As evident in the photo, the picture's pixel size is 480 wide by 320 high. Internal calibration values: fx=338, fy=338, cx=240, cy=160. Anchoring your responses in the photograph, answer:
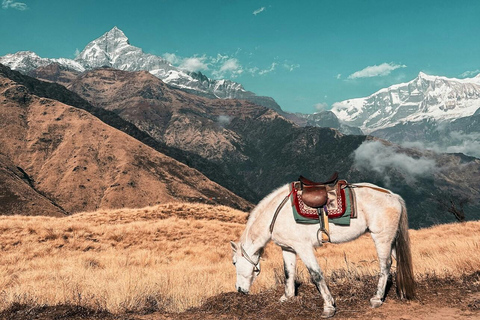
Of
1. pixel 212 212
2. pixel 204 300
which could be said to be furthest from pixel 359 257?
pixel 212 212

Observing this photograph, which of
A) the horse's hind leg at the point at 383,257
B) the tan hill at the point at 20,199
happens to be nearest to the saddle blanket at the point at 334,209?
the horse's hind leg at the point at 383,257

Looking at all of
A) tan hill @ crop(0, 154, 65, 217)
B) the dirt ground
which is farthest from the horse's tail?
tan hill @ crop(0, 154, 65, 217)

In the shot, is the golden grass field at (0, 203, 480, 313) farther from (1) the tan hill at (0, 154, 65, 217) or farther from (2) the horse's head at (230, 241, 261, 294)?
(1) the tan hill at (0, 154, 65, 217)

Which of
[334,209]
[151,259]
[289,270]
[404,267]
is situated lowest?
[151,259]

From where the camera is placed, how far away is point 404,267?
7.71 metres

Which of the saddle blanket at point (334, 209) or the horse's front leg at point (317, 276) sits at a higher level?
the saddle blanket at point (334, 209)

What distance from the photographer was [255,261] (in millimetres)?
8328

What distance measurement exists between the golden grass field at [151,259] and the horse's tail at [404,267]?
1879 mm

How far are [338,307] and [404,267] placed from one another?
5.78 ft

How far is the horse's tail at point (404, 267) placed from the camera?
7.70 meters

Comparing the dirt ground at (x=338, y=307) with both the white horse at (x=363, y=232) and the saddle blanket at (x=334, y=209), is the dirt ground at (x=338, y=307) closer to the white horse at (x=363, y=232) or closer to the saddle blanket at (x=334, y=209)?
the white horse at (x=363, y=232)

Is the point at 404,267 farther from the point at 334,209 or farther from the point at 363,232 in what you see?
the point at 334,209

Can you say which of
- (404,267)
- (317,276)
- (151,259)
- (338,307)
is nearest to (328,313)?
(338,307)

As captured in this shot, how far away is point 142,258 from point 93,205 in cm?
18996
